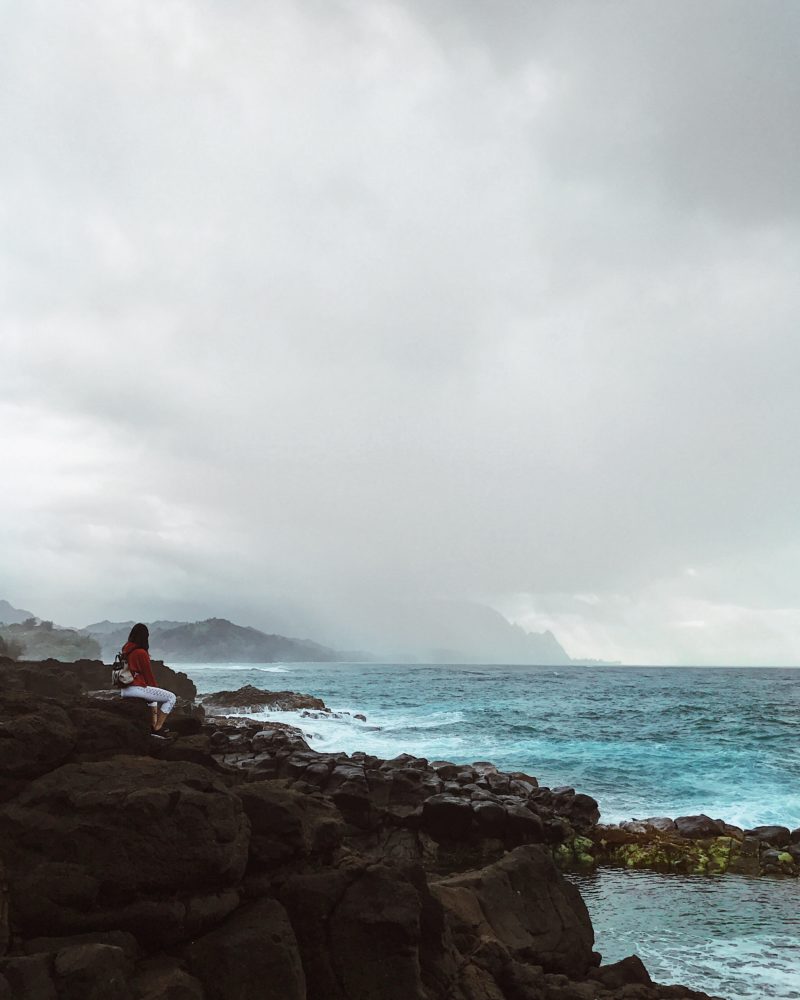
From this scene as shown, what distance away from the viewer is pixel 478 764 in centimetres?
2669

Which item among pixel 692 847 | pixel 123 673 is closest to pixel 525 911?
pixel 123 673

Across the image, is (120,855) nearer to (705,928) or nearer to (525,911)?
(525,911)

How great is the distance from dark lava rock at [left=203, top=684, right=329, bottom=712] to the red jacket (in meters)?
45.7

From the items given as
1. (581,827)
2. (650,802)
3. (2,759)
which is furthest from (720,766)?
(2,759)

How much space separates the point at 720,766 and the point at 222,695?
46.6 metres

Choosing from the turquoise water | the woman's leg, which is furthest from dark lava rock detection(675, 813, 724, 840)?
the woman's leg

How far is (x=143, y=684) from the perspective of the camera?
12.8 metres

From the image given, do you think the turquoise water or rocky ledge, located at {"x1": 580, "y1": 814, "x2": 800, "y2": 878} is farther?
the turquoise water

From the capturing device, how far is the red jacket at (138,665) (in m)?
12.8

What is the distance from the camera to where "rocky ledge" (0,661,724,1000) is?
6.68m

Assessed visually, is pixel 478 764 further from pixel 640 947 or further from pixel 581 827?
pixel 640 947

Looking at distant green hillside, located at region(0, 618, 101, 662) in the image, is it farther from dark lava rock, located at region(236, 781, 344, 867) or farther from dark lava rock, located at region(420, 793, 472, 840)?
dark lava rock, located at region(236, 781, 344, 867)

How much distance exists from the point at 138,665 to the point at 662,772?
25.1 metres

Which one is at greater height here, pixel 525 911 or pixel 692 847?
pixel 525 911
